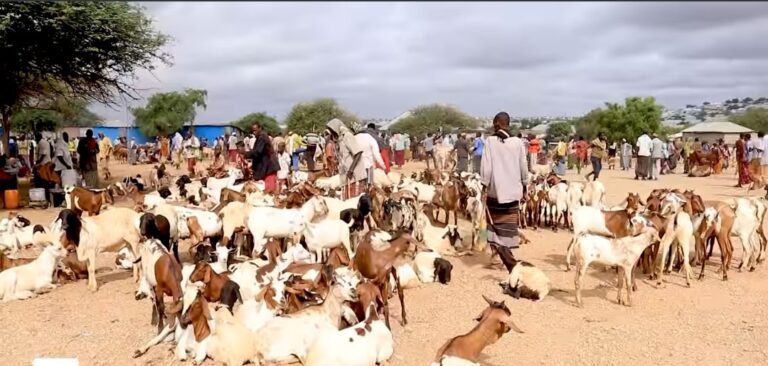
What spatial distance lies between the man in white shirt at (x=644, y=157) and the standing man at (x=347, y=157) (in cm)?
1512

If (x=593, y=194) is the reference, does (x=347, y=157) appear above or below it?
above

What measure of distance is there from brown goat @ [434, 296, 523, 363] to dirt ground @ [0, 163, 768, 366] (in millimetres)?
665

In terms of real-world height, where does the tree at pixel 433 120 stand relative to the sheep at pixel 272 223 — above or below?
above

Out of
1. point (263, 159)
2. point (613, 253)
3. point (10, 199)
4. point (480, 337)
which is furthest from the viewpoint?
point (10, 199)

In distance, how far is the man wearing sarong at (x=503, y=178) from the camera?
26.5 feet

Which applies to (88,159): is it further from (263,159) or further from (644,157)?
(644,157)

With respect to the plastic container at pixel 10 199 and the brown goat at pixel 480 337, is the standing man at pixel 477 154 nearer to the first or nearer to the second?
the plastic container at pixel 10 199

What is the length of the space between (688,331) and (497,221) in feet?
8.34

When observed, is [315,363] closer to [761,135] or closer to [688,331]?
[688,331]

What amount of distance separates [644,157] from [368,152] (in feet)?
51.7

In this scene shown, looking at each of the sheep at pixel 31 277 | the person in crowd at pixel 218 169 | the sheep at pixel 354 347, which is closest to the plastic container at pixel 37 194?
the person in crowd at pixel 218 169

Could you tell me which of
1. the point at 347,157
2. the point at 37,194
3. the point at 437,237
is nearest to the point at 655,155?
the point at 437,237

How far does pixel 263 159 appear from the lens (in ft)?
35.3

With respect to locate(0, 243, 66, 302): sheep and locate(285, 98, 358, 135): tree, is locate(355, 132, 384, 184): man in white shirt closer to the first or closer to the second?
locate(0, 243, 66, 302): sheep
